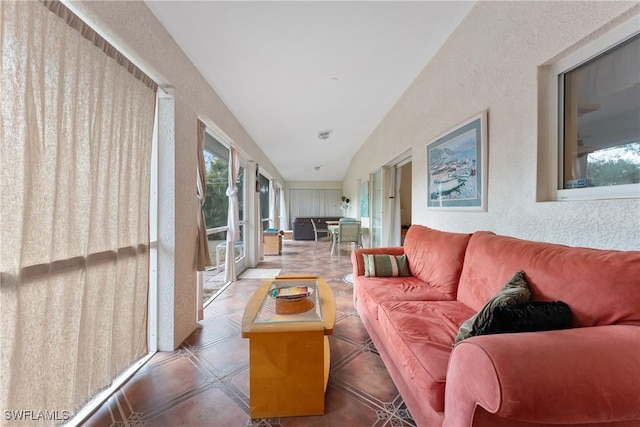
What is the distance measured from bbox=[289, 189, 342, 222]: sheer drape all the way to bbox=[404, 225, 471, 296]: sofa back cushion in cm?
809

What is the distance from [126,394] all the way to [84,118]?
1567mm

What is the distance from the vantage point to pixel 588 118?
1.26 metres

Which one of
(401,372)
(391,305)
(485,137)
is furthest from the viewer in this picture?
(485,137)

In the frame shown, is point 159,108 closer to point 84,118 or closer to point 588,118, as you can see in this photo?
point 84,118

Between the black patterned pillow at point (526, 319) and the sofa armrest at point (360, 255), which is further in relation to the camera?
the sofa armrest at point (360, 255)

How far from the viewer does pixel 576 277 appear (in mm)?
985

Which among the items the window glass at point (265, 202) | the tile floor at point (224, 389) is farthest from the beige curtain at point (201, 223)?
the window glass at point (265, 202)

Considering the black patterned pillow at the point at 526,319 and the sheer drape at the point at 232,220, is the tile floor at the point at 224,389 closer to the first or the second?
the black patterned pillow at the point at 526,319

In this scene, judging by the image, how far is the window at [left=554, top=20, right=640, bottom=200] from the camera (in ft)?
3.50

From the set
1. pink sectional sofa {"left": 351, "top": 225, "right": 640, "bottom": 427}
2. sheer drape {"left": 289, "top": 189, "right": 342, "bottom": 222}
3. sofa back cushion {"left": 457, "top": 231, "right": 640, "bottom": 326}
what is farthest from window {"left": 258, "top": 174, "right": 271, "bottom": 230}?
sofa back cushion {"left": 457, "top": 231, "right": 640, "bottom": 326}

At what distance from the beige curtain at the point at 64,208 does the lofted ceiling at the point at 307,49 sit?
0.74m

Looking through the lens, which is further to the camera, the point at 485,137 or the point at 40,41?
the point at 485,137

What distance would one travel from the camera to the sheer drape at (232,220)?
3.39 metres

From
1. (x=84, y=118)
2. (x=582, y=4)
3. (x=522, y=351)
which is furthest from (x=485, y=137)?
(x=84, y=118)
